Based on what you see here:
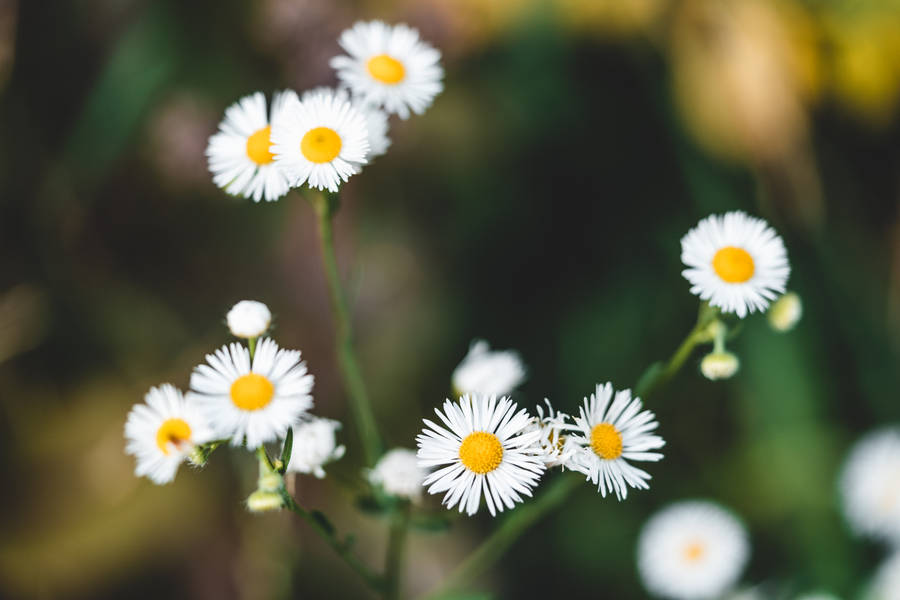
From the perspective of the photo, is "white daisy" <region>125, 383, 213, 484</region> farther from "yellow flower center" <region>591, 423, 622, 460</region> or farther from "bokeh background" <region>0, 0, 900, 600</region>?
"bokeh background" <region>0, 0, 900, 600</region>

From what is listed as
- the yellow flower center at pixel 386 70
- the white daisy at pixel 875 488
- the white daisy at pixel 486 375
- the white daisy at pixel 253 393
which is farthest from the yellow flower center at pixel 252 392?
the white daisy at pixel 875 488

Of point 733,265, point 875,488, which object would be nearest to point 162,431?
point 733,265

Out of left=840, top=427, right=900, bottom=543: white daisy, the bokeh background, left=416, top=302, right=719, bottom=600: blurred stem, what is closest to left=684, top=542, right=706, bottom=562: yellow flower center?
the bokeh background

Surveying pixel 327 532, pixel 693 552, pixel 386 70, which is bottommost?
pixel 327 532

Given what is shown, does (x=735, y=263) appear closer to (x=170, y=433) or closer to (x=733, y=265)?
(x=733, y=265)

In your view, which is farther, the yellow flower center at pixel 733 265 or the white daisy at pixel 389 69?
the white daisy at pixel 389 69

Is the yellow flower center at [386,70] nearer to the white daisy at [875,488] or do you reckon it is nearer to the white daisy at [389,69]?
the white daisy at [389,69]

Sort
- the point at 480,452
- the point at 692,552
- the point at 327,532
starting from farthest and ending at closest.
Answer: the point at 692,552
the point at 327,532
the point at 480,452
